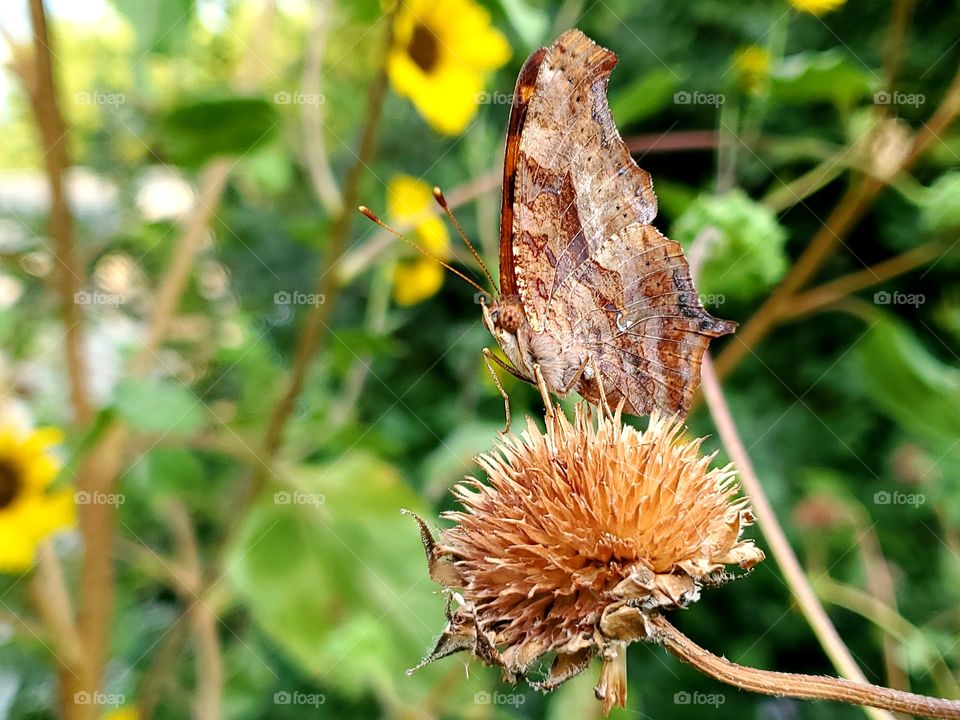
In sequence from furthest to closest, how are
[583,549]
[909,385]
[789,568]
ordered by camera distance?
[909,385], [789,568], [583,549]

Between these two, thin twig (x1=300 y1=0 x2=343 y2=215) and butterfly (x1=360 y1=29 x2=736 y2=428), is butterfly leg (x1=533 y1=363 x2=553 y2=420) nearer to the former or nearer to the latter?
butterfly (x1=360 y1=29 x2=736 y2=428)

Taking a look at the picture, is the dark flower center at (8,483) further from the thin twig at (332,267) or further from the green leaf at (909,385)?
the green leaf at (909,385)

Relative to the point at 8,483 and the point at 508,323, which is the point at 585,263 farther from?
the point at 8,483

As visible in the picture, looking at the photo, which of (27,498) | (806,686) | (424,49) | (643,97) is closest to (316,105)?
(424,49)

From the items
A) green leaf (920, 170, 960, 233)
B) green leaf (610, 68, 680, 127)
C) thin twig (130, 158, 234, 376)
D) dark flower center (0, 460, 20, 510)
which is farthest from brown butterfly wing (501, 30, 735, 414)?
dark flower center (0, 460, 20, 510)

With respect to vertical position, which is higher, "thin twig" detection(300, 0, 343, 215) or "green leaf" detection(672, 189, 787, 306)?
"thin twig" detection(300, 0, 343, 215)

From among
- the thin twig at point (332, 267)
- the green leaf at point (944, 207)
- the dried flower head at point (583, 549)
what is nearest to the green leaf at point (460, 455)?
the thin twig at point (332, 267)
